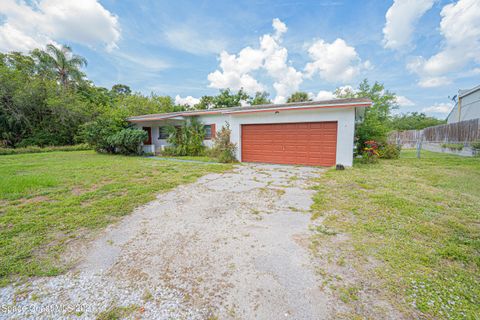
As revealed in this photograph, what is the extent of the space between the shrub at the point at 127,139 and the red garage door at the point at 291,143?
7.01 meters

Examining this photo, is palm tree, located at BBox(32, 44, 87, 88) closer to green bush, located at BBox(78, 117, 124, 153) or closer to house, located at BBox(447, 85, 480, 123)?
green bush, located at BBox(78, 117, 124, 153)

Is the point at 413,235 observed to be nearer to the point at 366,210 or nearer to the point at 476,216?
the point at 366,210

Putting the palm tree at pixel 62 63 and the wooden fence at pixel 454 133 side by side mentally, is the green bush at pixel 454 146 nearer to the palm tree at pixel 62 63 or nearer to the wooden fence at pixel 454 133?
the wooden fence at pixel 454 133

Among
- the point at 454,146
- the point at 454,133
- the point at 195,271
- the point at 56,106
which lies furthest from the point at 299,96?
the point at 195,271

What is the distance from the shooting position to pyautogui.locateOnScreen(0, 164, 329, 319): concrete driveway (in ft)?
5.16

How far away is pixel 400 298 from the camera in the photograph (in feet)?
5.32

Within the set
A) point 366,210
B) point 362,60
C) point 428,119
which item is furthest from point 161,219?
point 428,119

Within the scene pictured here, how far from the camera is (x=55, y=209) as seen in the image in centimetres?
362

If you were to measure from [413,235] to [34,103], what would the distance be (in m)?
23.9

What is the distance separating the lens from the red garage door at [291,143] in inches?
317

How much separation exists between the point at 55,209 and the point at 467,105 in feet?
80.2

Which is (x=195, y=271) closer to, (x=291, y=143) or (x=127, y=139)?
(x=291, y=143)

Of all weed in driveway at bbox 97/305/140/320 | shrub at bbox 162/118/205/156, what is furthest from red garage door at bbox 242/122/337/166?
weed in driveway at bbox 97/305/140/320

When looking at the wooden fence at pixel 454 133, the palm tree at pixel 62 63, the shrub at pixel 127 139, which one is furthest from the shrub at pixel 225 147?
the palm tree at pixel 62 63
